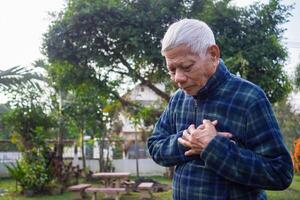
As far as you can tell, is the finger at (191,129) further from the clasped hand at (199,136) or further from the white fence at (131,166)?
the white fence at (131,166)

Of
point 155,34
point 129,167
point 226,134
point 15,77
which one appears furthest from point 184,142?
point 129,167

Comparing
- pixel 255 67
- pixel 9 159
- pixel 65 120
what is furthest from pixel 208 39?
pixel 9 159

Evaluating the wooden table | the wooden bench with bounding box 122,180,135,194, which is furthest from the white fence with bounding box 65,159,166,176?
the wooden table

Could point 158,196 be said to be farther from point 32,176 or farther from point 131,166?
point 131,166

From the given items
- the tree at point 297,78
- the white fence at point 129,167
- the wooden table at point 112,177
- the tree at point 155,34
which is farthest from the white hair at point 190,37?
the white fence at point 129,167

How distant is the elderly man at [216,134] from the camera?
1.20 meters

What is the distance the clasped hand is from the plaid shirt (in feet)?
0.06

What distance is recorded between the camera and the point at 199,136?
1.24 meters

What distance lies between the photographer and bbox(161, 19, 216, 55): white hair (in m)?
1.24

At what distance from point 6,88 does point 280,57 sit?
18.3 ft

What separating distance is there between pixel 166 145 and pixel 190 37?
363 mm

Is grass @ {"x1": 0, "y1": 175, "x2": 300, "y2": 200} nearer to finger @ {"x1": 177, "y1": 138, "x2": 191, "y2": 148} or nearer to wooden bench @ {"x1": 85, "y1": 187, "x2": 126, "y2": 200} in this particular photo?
wooden bench @ {"x1": 85, "y1": 187, "x2": 126, "y2": 200}

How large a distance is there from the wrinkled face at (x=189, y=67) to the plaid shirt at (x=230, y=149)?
0.11ft

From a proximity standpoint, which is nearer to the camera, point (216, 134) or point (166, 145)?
point (216, 134)
